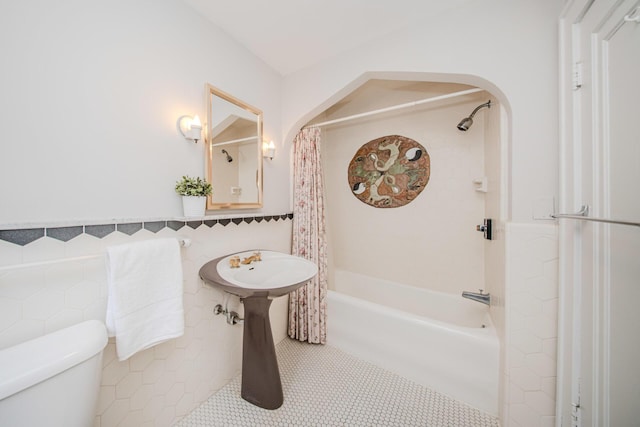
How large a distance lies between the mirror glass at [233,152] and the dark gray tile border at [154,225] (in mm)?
278

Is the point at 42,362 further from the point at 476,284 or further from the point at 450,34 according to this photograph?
the point at 476,284

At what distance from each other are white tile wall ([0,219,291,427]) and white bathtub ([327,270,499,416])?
849 millimetres

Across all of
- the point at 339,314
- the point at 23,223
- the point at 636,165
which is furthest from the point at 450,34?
the point at 23,223

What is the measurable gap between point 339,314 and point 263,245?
83cm

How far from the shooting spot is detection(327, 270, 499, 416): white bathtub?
4.05 ft

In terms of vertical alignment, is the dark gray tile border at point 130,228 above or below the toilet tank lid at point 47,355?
above

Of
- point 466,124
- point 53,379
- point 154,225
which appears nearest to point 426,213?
point 466,124

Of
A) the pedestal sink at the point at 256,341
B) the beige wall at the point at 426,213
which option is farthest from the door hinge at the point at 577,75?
the pedestal sink at the point at 256,341

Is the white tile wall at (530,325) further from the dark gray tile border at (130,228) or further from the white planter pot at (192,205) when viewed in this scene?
the dark gray tile border at (130,228)

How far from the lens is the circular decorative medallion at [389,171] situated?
2096 millimetres

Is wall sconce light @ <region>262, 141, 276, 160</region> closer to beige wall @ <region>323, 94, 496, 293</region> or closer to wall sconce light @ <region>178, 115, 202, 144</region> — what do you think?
wall sconce light @ <region>178, 115, 202, 144</region>

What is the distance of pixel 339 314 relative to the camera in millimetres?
1746

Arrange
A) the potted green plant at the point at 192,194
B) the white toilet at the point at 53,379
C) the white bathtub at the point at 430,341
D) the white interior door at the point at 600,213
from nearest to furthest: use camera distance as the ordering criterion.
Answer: the white toilet at the point at 53,379 → the white interior door at the point at 600,213 → the potted green plant at the point at 192,194 → the white bathtub at the point at 430,341

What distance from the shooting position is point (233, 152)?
4.83 feet
